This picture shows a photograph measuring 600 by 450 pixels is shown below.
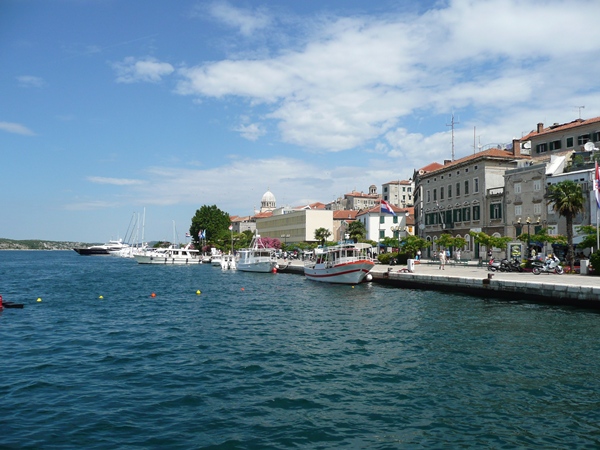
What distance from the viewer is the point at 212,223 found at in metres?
142

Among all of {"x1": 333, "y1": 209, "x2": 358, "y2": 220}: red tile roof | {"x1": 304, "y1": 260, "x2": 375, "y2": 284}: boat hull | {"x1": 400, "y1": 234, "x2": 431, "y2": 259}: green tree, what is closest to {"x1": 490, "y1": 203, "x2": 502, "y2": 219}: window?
{"x1": 400, "y1": 234, "x2": 431, "y2": 259}: green tree

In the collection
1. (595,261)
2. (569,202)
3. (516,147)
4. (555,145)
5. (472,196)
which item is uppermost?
(516,147)

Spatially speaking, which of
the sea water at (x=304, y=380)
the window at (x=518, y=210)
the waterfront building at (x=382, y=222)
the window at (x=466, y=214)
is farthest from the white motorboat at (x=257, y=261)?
the sea water at (x=304, y=380)

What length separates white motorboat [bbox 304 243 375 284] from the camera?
45625mm

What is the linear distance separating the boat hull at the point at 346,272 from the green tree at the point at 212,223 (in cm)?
9023

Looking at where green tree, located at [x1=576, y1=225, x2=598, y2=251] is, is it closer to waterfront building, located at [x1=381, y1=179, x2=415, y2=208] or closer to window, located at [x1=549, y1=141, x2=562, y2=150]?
window, located at [x1=549, y1=141, x2=562, y2=150]

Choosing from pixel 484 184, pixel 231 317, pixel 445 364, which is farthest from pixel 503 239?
pixel 445 364

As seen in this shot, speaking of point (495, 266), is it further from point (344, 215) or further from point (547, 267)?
point (344, 215)

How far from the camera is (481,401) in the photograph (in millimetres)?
12508

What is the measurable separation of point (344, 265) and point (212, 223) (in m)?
100

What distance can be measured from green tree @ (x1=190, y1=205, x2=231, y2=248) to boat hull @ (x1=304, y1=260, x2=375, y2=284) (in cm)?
9023

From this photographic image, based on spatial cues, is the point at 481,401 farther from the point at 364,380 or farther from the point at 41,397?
the point at 41,397

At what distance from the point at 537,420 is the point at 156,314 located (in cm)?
2217

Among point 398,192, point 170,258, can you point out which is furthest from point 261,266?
point 398,192
